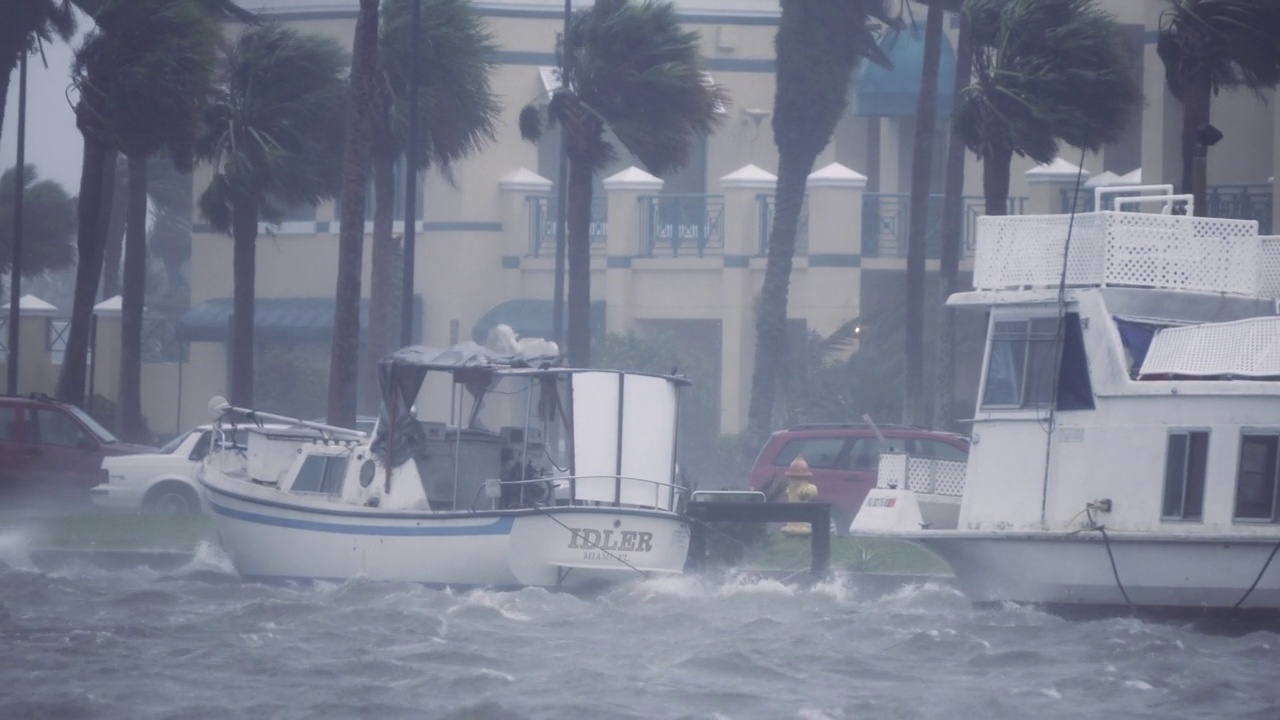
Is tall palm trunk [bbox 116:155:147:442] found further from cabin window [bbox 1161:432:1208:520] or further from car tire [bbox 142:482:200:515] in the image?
cabin window [bbox 1161:432:1208:520]

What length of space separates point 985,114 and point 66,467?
522 inches

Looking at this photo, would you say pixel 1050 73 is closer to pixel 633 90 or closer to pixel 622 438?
pixel 633 90

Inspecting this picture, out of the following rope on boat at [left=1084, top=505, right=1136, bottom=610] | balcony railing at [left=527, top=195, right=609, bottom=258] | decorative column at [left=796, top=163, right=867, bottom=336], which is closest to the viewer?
rope on boat at [left=1084, top=505, right=1136, bottom=610]

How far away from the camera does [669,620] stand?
15.5 m

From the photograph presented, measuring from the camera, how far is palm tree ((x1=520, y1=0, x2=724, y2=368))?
24547 millimetres

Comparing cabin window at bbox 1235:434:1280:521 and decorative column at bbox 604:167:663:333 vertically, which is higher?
decorative column at bbox 604:167:663:333

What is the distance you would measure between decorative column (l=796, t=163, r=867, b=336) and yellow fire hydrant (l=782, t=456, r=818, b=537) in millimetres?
13468

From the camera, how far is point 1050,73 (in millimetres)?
21094

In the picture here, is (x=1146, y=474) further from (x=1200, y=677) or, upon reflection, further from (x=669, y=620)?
(x=669, y=620)

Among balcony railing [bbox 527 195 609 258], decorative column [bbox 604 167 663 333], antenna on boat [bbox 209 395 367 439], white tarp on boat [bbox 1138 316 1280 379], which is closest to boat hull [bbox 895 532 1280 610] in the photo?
white tarp on boat [bbox 1138 316 1280 379]

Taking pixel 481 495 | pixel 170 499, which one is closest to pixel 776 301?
pixel 170 499

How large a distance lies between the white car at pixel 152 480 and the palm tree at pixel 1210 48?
494 inches

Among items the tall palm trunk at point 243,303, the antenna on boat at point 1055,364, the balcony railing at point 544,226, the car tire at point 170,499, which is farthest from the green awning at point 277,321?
the antenna on boat at point 1055,364

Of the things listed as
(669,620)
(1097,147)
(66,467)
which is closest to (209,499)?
(669,620)
